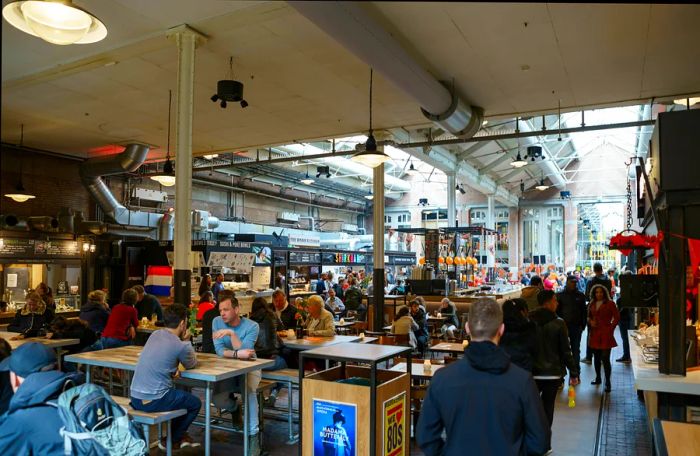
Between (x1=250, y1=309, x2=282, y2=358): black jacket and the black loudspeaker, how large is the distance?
346cm

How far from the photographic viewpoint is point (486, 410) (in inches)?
90.4

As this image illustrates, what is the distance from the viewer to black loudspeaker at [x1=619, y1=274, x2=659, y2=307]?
16.6 ft

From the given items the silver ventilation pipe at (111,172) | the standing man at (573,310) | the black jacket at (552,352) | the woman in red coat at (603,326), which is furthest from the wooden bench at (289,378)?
the silver ventilation pipe at (111,172)

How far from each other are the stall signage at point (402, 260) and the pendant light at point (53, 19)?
56.9 ft

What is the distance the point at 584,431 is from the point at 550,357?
183 centimetres

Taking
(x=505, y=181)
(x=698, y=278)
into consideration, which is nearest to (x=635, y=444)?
(x=698, y=278)

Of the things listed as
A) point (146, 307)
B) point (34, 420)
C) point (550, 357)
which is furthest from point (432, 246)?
point (34, 420)

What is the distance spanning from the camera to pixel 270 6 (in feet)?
18.3

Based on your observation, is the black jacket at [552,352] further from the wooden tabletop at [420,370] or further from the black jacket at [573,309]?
the black jacket at [573,309]

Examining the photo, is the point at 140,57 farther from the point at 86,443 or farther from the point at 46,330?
the point at 86,443

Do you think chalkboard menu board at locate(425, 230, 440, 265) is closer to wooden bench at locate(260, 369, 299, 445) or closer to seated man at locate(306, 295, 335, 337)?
seated man at locate(306, 295, 335, 337)

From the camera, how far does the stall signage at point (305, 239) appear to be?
20016 mm

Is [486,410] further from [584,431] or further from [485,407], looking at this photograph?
[584,431]

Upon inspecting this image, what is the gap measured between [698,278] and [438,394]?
514cm
